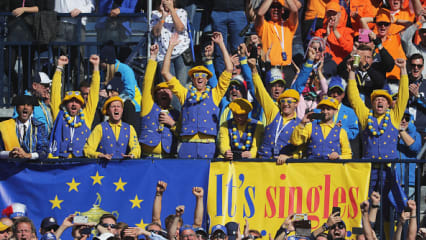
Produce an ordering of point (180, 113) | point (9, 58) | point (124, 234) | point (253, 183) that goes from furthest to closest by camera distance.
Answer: point (9, 58) < point (180, 113) < point (253, 183) < point (124, 234)

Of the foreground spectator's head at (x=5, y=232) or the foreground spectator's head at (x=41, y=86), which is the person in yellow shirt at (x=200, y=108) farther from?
the foreground spectator's head at (x=5, y=232)

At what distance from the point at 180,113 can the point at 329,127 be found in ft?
6.76

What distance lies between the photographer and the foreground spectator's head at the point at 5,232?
1548cm

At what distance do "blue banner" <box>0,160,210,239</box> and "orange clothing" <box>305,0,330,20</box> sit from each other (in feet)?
12.9

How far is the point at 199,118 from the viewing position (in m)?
16.9

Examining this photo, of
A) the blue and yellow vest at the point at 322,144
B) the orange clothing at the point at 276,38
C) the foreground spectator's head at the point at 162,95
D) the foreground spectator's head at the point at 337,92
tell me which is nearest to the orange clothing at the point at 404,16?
the orange clothing at the point at 276,38

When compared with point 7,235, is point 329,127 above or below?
above

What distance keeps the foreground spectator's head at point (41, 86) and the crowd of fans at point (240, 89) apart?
0.06ft

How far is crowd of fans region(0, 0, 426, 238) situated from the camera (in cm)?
1680

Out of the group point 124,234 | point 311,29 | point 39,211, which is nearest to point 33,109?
point 39,211

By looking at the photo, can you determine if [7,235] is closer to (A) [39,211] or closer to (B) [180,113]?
(A) [39,211]

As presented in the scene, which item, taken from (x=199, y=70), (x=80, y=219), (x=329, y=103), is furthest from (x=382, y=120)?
Result: (x=80, y=219)

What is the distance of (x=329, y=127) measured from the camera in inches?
654

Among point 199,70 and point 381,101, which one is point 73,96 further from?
point 381,101
